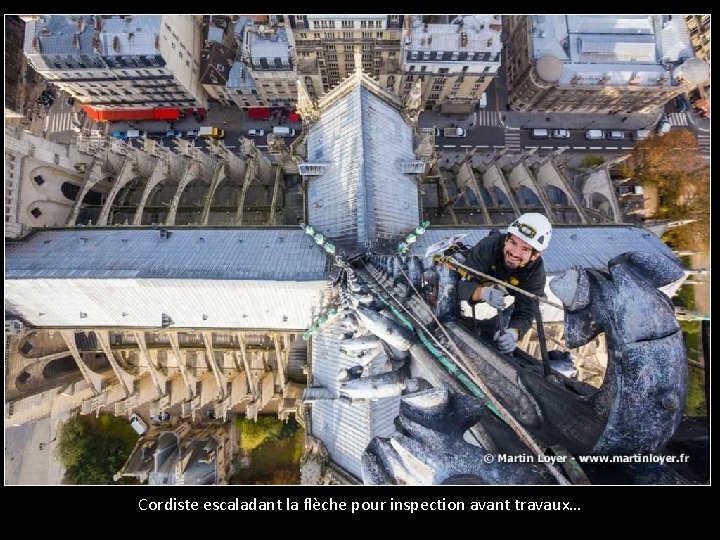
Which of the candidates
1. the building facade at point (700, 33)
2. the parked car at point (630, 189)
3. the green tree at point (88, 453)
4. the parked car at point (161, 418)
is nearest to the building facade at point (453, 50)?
the parked car at point (630, 189)

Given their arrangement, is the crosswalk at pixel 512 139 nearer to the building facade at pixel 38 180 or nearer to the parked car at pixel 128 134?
the building facade at pixel 38 180

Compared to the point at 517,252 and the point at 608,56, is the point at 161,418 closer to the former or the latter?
the point at 517,252

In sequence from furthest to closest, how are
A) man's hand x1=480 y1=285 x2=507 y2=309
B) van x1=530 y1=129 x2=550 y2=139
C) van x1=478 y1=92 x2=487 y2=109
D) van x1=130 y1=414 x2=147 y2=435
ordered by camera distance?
van x1=478 y1=92 x2=487 y2=109 → van x1=530 y1=129 x2=550 y2=139 → van x1=130 y1=414 x2=147 y2=435 → man's hand x1=480 y1=285 x2=507 y2=309

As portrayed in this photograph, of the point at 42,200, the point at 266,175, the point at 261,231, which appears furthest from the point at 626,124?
the point at 42,200

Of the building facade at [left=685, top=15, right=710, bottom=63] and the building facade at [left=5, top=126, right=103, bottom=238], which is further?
the building facade at [left=685, top=15, right=710, bottom=63]

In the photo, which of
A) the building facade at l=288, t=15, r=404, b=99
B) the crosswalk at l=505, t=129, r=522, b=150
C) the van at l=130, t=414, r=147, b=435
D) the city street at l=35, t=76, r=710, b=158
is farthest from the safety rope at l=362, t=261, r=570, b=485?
the crosswalk at l=505, t=129, r=522, b=150

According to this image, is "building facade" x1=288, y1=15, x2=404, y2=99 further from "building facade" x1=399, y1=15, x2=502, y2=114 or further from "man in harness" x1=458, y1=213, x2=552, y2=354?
"man in harness" x1=458, y1=213, x2=552, y2=354
